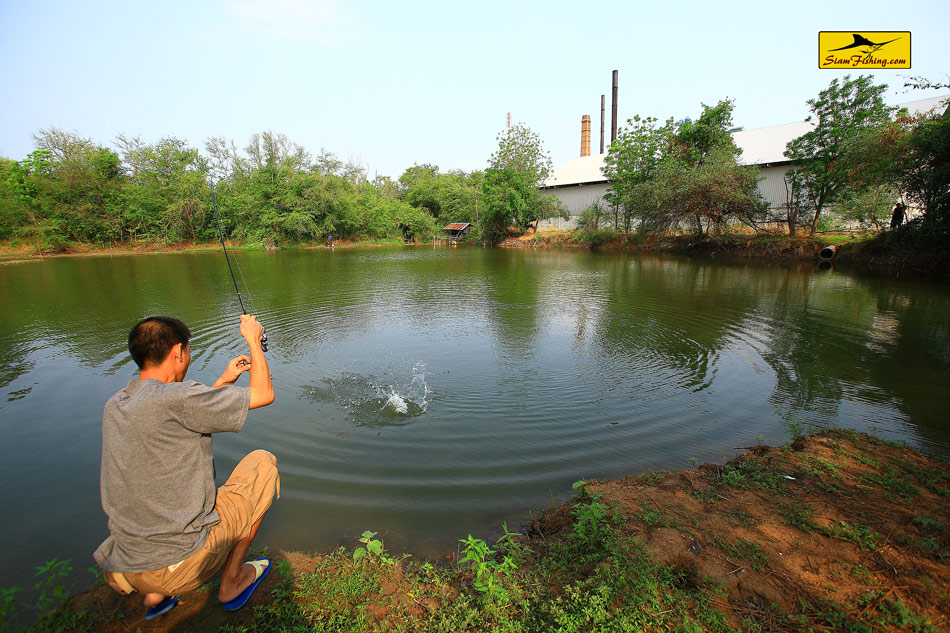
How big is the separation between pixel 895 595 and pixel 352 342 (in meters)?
8.73

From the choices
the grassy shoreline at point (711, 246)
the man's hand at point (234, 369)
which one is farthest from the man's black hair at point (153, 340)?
the grassy shoreline at point (711, 246)

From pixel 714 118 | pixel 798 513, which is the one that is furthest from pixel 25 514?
pixel 714 118

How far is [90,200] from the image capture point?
4084 cm

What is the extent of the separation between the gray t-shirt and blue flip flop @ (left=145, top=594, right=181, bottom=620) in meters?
0.36

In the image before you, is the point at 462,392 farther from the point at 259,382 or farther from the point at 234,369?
the point at 259,382

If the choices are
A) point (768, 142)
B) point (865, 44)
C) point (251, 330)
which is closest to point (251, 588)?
point (251, 330)

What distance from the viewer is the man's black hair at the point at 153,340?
2.31 metres

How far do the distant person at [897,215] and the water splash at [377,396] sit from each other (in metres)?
25.0

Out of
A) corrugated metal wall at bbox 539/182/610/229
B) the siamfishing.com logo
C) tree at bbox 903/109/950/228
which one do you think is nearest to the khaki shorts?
tree at bbox 903/109/950/228

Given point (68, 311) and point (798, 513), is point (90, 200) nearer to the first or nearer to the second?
point (68, 311)

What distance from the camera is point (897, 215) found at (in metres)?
20.6

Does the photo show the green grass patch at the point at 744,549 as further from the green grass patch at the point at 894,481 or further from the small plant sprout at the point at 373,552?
the small plant sprout at the point at 373,552

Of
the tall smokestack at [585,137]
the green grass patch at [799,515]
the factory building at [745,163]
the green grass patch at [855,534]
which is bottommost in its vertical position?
the green grass patch at [799,515]

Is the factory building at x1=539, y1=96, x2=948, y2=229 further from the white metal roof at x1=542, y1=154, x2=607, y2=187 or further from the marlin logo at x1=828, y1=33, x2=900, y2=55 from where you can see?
the marlin logo at x1=828, y1=33, x2=900, y2=55
